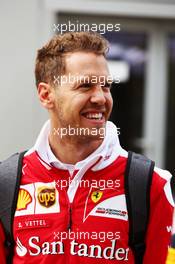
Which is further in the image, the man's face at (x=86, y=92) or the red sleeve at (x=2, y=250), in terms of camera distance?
the red sleeve at (x=2, y=250)

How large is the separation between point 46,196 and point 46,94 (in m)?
0.31

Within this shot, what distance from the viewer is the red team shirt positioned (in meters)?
1.97

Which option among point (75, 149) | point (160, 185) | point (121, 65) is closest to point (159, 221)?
point (160, 185)

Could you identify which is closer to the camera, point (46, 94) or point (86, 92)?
point (86, 92)

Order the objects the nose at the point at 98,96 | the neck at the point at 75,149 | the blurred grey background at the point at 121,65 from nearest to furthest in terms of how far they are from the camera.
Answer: the nose at the point at 98,96 → the neck at the point at 75,149 → the blurred grey background at the point at 121,65

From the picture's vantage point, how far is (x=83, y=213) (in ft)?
6.54

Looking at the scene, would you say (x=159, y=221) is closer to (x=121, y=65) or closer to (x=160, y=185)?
(x=160, y=185)

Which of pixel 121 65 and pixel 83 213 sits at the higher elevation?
pixel 121 65

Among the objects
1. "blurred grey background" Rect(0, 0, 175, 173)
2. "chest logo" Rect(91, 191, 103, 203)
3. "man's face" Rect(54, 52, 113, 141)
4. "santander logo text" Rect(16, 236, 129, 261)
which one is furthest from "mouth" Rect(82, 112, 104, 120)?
"blurred grey background" Rect(0, 0, 175, 173)

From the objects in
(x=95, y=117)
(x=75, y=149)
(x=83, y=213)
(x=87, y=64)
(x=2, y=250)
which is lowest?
(x=2, y=250)

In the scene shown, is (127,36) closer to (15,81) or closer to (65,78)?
(15,81)

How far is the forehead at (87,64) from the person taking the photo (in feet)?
6.50

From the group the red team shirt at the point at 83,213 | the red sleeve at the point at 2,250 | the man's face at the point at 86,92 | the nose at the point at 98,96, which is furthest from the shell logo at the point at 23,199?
the nose at the point at 98,96

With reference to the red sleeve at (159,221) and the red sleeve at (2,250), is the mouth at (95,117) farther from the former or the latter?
the red sleeve at (2,250)
